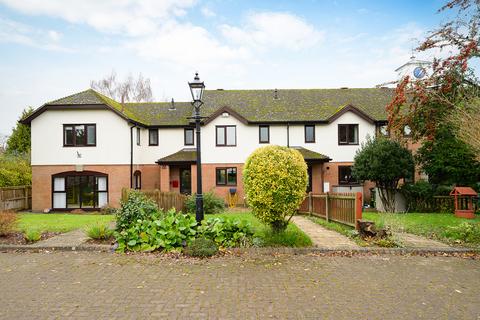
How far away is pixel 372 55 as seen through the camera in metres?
14.8

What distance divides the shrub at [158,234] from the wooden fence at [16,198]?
14.8m

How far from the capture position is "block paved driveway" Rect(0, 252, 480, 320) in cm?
493

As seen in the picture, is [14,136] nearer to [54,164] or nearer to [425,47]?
[54,164]

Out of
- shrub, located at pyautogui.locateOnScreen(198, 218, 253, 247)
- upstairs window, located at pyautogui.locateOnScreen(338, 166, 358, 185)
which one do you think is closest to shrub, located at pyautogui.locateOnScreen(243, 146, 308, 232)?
shrub, located at pyautogui.locateOnScreen(198, 218, 253, 247)

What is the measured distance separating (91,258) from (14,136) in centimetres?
3586

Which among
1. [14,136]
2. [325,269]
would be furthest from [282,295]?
[14,136]

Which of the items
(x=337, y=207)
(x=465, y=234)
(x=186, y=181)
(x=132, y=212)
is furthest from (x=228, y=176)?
(x=465, y=234)

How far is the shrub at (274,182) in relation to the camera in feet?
28.0

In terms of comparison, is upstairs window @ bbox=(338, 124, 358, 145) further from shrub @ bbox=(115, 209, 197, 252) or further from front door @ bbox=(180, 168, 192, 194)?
shrub @ bbox=(115, 209, 197, 252)

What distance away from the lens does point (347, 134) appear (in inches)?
917

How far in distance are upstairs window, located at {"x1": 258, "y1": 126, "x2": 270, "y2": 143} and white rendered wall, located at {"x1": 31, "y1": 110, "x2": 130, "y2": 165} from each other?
8939mm

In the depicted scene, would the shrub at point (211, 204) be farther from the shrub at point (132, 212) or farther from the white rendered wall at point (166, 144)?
the white rendered wall at point (166, 144)

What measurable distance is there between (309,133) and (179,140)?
9384 millimetres

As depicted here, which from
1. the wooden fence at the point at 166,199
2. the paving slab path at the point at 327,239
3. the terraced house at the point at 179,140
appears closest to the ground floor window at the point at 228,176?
the terraced house at the point at 179,140
